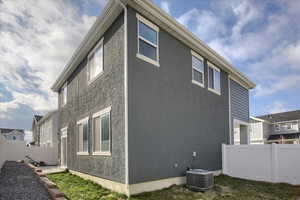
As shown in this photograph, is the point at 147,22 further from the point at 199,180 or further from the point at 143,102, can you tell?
the point at 199,180

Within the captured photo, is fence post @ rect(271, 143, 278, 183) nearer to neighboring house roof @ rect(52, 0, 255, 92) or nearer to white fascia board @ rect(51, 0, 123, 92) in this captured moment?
neighboring house roof @ rect(52, 0, 255, 92)

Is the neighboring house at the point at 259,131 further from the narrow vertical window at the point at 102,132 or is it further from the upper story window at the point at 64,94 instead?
the narrow vertical window at the point at 102,132

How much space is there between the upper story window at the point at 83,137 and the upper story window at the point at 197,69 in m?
5.55

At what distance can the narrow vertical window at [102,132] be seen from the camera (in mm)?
7492

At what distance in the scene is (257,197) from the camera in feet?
Result: 21.6

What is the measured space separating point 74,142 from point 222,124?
8.46 meters

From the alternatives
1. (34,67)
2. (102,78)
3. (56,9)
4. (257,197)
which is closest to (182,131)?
(257,197)

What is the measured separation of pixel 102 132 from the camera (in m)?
7.95

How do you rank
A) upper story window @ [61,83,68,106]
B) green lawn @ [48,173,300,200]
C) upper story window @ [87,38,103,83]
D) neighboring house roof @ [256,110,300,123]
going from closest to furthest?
green lawn @ [48,173,300,200], upper story window @ [87,38,103,83], upper story window @ [61,83,68,106], neighboring house roof @ [256,110,300,123]

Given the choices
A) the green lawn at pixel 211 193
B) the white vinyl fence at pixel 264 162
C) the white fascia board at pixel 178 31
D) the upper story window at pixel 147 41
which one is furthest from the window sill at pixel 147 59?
the white vinyl fence at pixel 264 162

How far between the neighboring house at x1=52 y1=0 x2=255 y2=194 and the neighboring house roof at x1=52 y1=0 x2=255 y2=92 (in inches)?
1.5

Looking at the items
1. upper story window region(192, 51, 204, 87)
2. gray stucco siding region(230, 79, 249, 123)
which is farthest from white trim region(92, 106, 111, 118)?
gray stucco siding region(230, 79, 249, 123)

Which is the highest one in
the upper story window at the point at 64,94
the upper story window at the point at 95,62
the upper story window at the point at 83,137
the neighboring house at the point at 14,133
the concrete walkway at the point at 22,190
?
the upper story window at the point at 95,62

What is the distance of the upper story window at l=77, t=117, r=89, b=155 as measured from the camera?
968cm
